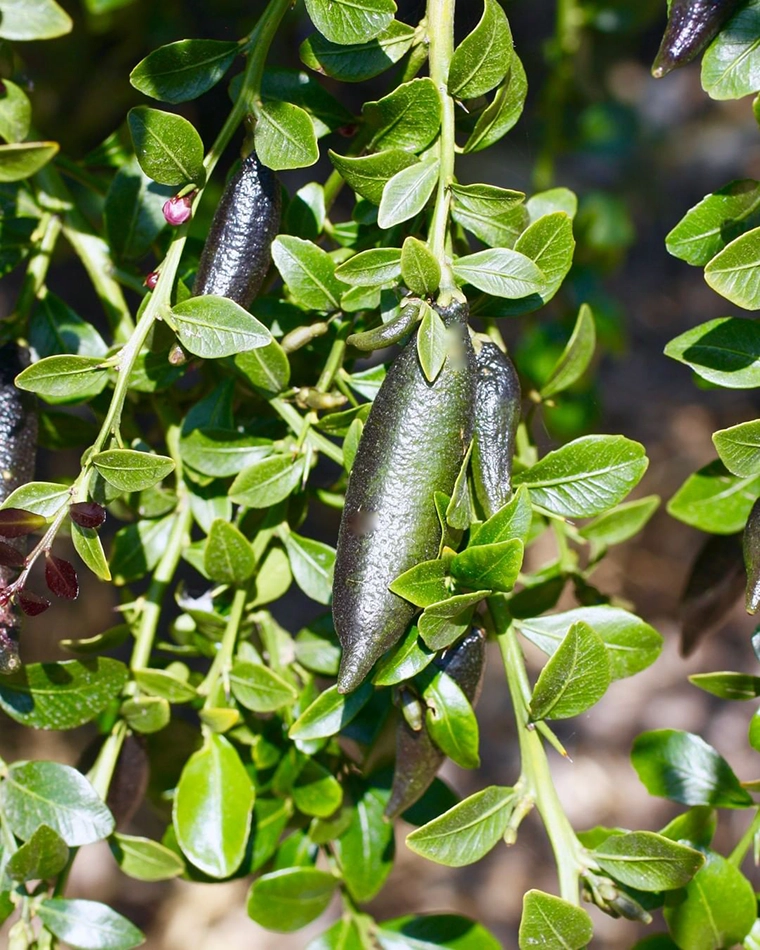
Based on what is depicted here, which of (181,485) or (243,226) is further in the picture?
(181,485)

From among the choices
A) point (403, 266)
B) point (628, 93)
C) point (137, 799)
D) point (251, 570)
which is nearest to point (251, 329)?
A: point (403, 266)

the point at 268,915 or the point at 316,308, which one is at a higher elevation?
the point at 316,308

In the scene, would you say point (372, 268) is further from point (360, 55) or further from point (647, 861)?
point (647, 861)

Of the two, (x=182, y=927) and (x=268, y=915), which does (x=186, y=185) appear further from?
(x=182, y=927)

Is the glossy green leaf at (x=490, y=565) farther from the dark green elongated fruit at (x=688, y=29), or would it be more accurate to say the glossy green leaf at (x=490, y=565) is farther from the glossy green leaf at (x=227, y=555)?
the dark green elongated fruit at (x=688, y=29)

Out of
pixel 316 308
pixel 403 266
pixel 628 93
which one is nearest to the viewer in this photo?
pixel 403 266

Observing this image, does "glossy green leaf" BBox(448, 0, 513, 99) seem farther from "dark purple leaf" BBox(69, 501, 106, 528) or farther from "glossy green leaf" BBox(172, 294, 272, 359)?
"dark purple leaf" BBox(69, 501, 106, 528)
